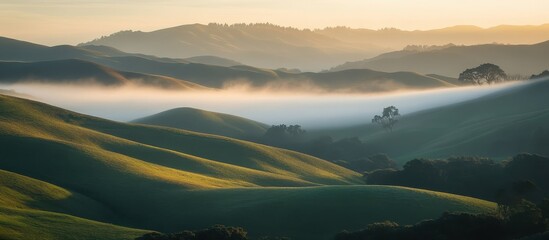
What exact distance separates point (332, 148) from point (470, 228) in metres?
95.0

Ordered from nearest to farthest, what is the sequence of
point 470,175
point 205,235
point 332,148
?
point 205,235 → point 470,175 → point 332,148

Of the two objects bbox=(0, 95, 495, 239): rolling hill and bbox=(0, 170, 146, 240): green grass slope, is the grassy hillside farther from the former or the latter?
bbox=(0, 170, 146, 240): green grass slope

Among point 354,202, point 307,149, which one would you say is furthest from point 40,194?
point 307,149

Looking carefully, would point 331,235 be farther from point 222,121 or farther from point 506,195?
point 222,121

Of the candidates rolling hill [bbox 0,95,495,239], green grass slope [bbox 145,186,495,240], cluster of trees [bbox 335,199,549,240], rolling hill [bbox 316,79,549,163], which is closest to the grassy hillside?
rolling hill [bbox 316,79,549,163]

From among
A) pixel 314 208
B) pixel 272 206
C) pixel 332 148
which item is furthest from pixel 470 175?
pixel 332 148

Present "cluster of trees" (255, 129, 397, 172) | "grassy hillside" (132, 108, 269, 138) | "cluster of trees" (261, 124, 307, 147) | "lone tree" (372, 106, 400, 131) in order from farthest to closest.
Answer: "lone tree" (372, 106, 400, 131) < "grassy hillside" (132, 108, 269, 138) < "cluster of trees" (261, 124, 307, 147) < "cluster of trees" (255, 129, 397, 172)

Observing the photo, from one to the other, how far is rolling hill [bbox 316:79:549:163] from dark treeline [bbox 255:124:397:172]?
714cm

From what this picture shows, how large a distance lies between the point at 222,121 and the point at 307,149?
1368 inches

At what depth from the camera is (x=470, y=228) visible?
52.7m

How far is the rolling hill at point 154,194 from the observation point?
65.1 meters

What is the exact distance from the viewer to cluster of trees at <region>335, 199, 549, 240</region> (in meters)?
52.7

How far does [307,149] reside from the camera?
486 ft

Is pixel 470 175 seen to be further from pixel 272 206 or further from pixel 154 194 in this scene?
pixel 154 194
